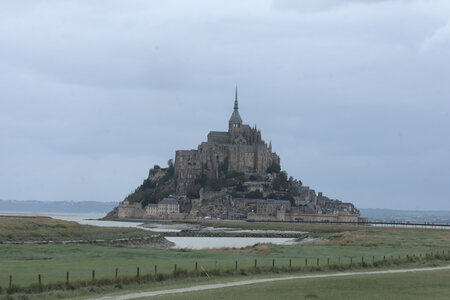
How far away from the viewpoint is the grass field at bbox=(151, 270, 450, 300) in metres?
27.2

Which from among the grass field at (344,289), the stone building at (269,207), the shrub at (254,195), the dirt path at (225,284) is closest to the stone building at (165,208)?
the shrub at (254,195)

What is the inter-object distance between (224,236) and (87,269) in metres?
74.2

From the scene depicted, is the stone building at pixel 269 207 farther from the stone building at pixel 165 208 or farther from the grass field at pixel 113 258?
the grass field at pixel 113 258

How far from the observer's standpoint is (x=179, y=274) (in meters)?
33.1

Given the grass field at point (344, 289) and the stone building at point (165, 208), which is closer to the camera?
the grass field at point (344, 289)

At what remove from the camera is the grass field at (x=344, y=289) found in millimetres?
27250

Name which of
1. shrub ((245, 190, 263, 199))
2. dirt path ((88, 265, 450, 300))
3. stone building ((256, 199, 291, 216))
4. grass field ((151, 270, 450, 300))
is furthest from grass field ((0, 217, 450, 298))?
Result: shrub ((245, 190, 263, 199))

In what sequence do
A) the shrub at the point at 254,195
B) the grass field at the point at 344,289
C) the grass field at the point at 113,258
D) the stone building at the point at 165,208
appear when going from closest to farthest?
the grass field at the point at 344,289 → the grass field at the point at 113,258 → the shrub at the point at 254,195 → the stone building at the point at 165,208

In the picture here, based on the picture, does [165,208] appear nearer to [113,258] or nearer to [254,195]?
[254,195]

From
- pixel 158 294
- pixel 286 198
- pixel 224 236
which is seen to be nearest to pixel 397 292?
pixel 158 294

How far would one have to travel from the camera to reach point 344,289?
2938 centimetres

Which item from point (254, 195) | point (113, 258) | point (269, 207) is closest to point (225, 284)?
point (113, 258)

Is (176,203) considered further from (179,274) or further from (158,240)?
(179,274)

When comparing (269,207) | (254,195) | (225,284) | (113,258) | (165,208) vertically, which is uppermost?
(254,195)
